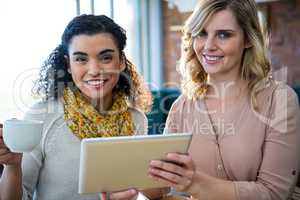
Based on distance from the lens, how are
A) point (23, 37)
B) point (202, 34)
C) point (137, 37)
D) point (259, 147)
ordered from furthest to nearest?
point (137, 37)
point (23, 37)
point (202, 34)
point (259, 147)

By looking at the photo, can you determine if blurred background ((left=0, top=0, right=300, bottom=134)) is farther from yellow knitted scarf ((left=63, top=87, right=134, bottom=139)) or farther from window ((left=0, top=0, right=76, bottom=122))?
yellow knitted scarf ((left=63, top=87, right=134, bottom=139))

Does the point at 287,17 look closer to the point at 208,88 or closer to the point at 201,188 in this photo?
the point at 208,88

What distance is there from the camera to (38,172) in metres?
1.27

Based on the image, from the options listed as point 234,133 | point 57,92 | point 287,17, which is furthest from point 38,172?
point 287,17

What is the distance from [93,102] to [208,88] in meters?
0.45

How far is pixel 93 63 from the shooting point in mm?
1281

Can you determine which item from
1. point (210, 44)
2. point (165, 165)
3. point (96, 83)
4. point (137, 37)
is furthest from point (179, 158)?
point (137, 37)

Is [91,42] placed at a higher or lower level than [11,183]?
higher

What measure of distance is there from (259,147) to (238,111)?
0.51ft

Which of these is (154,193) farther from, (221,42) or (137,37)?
(137,37)

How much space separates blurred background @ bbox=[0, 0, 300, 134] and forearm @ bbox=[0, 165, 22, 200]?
0.85m

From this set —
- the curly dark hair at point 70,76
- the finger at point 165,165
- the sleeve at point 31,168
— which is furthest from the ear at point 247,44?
the sleeve at point 31,168

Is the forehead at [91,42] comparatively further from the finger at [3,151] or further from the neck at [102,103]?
the finger at [3,151]

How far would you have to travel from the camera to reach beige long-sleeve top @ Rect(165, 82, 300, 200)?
1.27 meters
